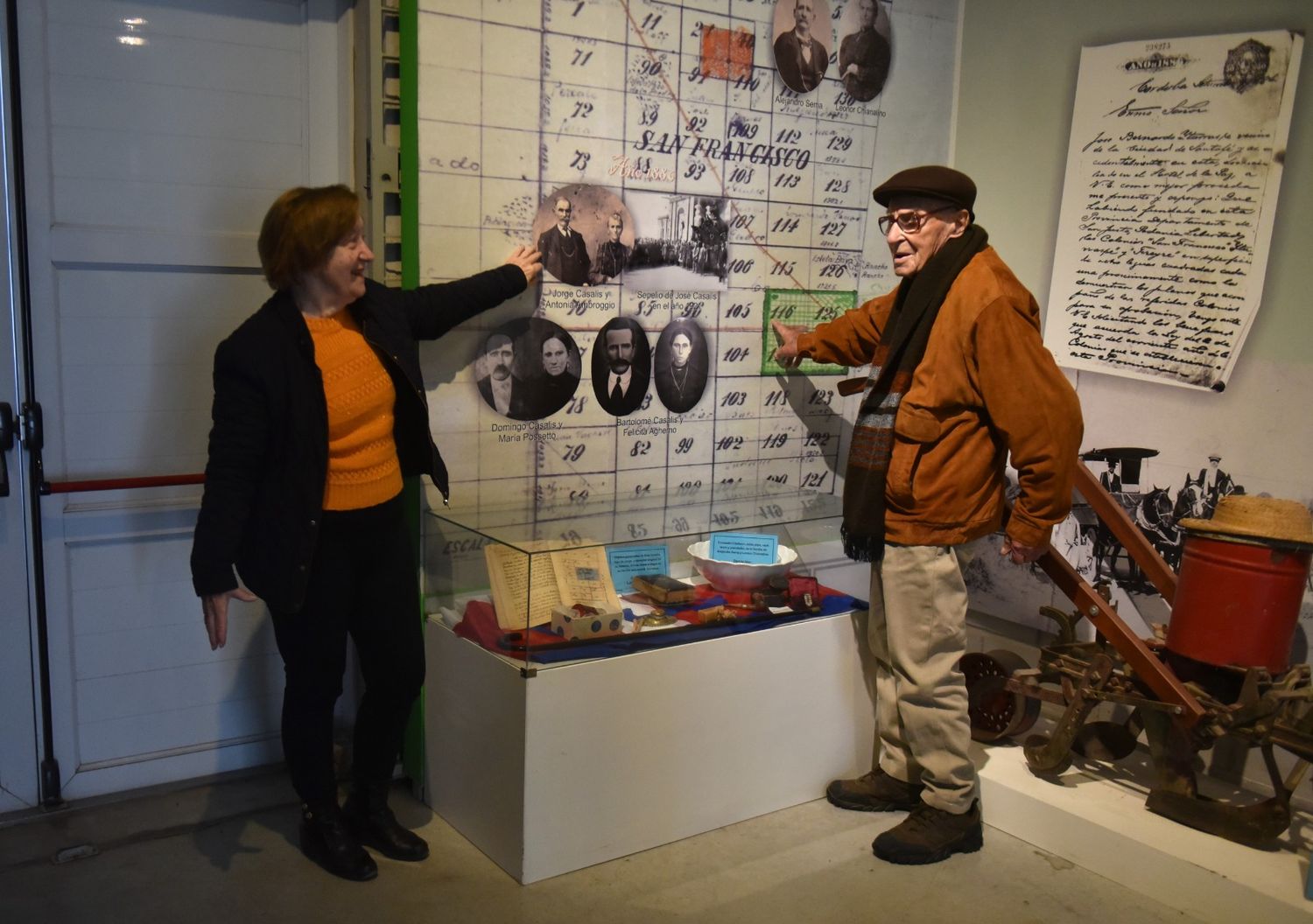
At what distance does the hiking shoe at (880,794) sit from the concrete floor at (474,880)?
109 mm

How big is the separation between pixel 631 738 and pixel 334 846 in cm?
76

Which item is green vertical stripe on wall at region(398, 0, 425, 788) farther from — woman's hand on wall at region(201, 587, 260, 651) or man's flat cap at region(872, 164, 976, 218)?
man's flat cap at region(872, 164, 976, 218)

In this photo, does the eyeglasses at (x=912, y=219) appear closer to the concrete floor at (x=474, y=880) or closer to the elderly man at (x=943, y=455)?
the elderly man at (x=943, y=455)

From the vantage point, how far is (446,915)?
2615 mm

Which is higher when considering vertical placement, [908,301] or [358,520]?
[908,301]

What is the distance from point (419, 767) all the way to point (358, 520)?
2.94 feet

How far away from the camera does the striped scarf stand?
9.55 feet

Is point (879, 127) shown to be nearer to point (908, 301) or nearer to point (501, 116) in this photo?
point (908, 301)

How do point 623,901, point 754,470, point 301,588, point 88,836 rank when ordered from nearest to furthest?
point 301,588 → point 623,901 → point 88,836 → point 754,470

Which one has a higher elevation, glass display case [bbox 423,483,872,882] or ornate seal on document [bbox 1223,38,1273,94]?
ornate seal on document [bbox 1223,38,1273,94]

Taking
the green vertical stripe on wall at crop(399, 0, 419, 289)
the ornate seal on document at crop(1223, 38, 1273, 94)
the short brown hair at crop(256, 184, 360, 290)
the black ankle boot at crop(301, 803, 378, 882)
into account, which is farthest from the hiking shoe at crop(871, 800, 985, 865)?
the ornate seal on document at crop(1223, 38, 1273, 94)

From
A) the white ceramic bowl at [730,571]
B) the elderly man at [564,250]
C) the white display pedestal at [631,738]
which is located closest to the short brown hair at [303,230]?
the elderly man at [564,250]

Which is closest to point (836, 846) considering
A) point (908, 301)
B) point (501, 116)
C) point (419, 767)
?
point (419, 767)

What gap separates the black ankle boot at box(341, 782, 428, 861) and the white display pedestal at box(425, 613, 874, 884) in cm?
17
